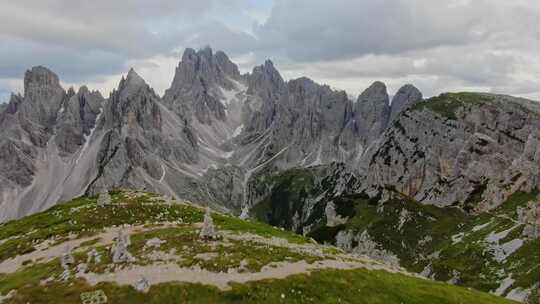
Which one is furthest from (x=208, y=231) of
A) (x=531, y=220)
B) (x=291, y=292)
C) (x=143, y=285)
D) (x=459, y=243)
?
(x=459, y=243)

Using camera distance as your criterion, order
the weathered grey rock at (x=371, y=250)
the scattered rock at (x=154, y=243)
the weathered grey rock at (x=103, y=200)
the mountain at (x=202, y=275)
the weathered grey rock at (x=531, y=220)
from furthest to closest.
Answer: the weathered grey rock at (x=371, y=250) < the weathered grey rock at (x=531, y=220) < the weathered grey rock at (x=103, y=200) < the scattered rock at (x=154, y=243) < the mountain at (x=202, y=275)

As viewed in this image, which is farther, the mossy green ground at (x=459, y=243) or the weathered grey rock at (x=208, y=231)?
the mossy green ground at (x=459, y=243)

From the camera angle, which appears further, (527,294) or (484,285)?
(484,285)

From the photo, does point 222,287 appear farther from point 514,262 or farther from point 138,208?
point 514,262

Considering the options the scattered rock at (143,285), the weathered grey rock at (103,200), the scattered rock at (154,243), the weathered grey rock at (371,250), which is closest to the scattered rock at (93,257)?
the scattered rock at (154,243)

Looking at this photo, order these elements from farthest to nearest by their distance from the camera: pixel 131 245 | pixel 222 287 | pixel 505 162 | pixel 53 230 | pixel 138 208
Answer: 1. pixel 505 162
2. pixel 138 208
3. pixel 53 230
4. pixel 131 245
5. pixel 222 287

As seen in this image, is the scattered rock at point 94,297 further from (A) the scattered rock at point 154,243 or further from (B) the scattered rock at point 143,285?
(A) the scattered rock at point 154,243

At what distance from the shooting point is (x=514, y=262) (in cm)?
10562

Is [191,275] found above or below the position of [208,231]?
below

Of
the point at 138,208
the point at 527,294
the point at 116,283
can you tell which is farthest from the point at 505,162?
the point at 116,283

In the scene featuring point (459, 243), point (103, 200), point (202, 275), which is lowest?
point (459, 243)

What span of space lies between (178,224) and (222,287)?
115 feet

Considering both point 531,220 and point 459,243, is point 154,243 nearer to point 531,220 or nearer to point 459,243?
point 531,220

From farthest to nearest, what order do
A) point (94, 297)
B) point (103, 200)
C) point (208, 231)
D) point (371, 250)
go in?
point (371, 250) < point (103, 200) < point (208, 231) < point (94, 297)
